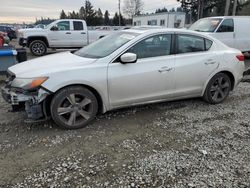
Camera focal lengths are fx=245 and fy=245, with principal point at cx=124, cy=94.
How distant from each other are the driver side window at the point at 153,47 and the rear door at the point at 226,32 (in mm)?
5900

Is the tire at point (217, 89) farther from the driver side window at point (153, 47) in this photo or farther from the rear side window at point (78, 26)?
the rear side window at point (78, 26)

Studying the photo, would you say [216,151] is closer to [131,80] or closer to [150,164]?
[150,164]

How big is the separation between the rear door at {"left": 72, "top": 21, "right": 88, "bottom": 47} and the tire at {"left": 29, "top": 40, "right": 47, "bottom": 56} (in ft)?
5.57

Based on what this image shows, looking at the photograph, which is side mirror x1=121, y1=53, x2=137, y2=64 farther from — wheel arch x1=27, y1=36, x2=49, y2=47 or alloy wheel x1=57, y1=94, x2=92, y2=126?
wheel arch x1=27, y1=36, x2=49, y2=47

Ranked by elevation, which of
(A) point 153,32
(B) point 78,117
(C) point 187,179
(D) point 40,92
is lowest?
(C) point 187,179

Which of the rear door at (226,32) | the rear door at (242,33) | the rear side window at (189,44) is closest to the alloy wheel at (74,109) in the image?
the rear side window at (189,44)

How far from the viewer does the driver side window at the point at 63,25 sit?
43.3 ft

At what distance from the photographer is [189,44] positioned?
4.77 meters

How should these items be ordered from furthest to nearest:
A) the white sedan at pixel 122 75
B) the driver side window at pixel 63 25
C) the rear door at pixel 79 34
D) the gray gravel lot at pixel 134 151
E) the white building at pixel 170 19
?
the white building at pixel 170 19 < the rear door at pixel 79 34 < the driver side window at pixel 63 25 < the white sedan at pixel 122 75 < the gray gravel lot at pixel 134 151

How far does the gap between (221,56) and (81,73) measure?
2.92 meters

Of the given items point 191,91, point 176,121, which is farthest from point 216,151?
point 191,91

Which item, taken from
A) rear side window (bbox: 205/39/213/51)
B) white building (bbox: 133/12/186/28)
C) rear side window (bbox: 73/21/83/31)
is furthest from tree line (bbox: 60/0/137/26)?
rear side window (bbox: 205/39/213/51)

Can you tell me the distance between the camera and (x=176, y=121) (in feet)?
14.3

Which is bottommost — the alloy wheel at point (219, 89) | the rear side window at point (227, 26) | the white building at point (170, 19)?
the alloy wheel at point (219, 89)
